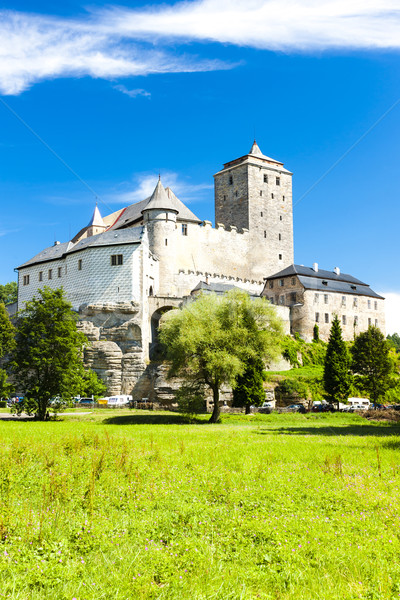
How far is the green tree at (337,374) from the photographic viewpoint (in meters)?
50.2

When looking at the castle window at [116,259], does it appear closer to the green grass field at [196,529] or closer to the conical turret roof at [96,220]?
the conical turret roof at [96,220]

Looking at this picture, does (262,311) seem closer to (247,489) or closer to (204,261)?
(247,489)

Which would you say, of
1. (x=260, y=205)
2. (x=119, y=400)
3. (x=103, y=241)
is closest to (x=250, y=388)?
(x=119, y=400)

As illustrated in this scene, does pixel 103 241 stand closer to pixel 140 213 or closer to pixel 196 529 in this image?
pixel 140 213

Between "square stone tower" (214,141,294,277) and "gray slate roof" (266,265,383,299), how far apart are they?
976 cm

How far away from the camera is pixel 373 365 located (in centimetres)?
5503

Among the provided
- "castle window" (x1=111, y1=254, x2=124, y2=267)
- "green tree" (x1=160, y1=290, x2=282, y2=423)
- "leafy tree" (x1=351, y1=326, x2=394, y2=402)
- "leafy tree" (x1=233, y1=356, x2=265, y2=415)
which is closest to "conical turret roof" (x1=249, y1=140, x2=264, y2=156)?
"castle window" (x1=111, y1=254, x2=124, y2=267)

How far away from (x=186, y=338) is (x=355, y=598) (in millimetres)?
29208

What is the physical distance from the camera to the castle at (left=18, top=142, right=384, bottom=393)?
2352 inches

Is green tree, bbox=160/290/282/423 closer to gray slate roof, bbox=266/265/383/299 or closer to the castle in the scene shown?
the castle

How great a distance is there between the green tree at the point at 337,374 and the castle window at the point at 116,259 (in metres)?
25.3

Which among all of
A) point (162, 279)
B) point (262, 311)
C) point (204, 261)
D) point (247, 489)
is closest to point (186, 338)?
point (262, 311)

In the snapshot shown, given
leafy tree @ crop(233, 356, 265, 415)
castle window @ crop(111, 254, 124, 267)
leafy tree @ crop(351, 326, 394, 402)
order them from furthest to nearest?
castle window @ crop(111, 254, 124, 267) < leafy tree @ crop(351, 326, 394, 402) < leafy tree @ crop(233, 356, 265, 415)

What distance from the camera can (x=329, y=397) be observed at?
5066cm
